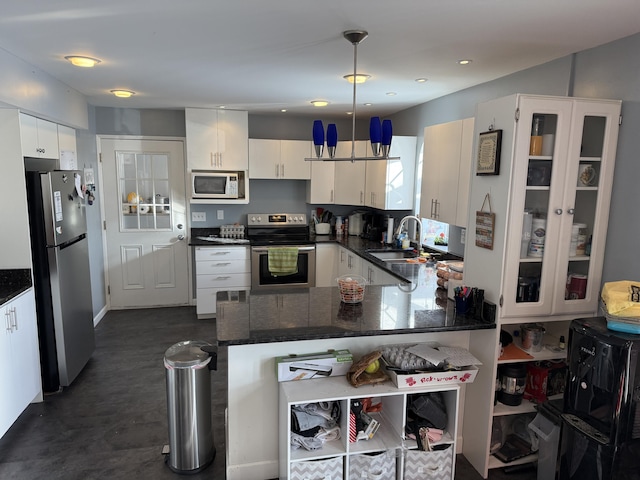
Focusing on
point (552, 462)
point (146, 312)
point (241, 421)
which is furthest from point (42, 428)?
point (552, 462)

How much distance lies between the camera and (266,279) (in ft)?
16.3

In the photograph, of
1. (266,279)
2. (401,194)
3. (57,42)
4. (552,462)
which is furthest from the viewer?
(266,279)

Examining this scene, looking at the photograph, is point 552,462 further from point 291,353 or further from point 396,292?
point 291,353

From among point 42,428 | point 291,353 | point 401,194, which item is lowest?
point 42,428

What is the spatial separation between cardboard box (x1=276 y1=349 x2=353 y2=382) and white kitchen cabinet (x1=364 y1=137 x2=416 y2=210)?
237cm

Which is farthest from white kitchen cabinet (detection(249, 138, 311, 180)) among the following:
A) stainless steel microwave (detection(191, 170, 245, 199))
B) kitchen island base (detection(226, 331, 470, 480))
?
kitchen island base (detection(226, 331, 470, 480))

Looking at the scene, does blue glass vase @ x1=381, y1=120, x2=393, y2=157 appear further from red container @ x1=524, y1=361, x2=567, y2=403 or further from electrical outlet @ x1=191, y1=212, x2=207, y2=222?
electrical outlet @ x1=191, y1=212, x2=207, y2=222

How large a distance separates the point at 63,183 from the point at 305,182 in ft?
9.52

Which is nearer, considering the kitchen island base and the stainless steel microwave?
the kitchen island base

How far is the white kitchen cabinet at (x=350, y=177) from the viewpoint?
485 cm

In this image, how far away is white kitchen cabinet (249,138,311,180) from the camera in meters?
5.07

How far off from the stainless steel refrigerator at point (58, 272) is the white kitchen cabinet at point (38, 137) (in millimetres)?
197

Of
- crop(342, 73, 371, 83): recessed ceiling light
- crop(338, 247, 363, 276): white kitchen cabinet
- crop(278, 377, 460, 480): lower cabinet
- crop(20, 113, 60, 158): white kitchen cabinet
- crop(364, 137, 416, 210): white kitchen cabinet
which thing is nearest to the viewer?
crop(278, 377, 460, 480): lower cabinet

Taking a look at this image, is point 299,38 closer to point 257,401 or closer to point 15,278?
point 257,401
